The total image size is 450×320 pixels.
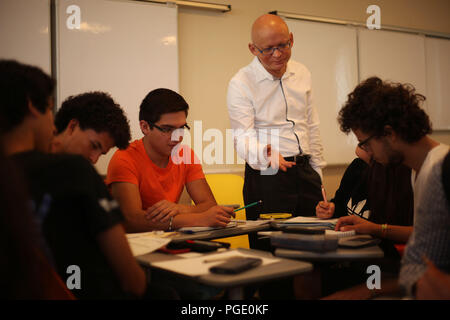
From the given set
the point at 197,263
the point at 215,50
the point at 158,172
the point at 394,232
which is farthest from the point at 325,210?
the point at 215,50

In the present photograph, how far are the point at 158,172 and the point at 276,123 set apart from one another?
84cm

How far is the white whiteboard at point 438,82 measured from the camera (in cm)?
512

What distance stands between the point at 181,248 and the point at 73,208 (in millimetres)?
612

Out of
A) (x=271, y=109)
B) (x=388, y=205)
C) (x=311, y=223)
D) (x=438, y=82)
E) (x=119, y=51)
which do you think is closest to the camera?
(x=388, y=205)

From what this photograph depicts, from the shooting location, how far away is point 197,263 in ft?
4.58

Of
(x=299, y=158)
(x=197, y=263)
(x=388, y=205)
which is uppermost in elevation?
(x=299, y=158)

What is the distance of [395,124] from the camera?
1541mm

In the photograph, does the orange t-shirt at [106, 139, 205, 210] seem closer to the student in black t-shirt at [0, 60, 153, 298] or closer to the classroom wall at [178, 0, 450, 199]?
the student in black t-shirt at [0, 60, 153, 298]

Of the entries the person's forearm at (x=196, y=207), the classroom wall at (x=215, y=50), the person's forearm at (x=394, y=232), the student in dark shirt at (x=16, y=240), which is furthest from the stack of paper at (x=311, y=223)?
the classroom wall at (x=215, y=50)

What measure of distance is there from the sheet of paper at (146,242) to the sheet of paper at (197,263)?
191mm

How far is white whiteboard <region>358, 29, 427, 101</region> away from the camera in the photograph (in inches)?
183

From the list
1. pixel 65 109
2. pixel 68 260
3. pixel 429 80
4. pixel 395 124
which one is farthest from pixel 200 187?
pixel 429 80

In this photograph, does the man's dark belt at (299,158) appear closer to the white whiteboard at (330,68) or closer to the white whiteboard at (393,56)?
the white whiteboard at (330,68)

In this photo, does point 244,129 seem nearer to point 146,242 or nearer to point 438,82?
point 146,242
